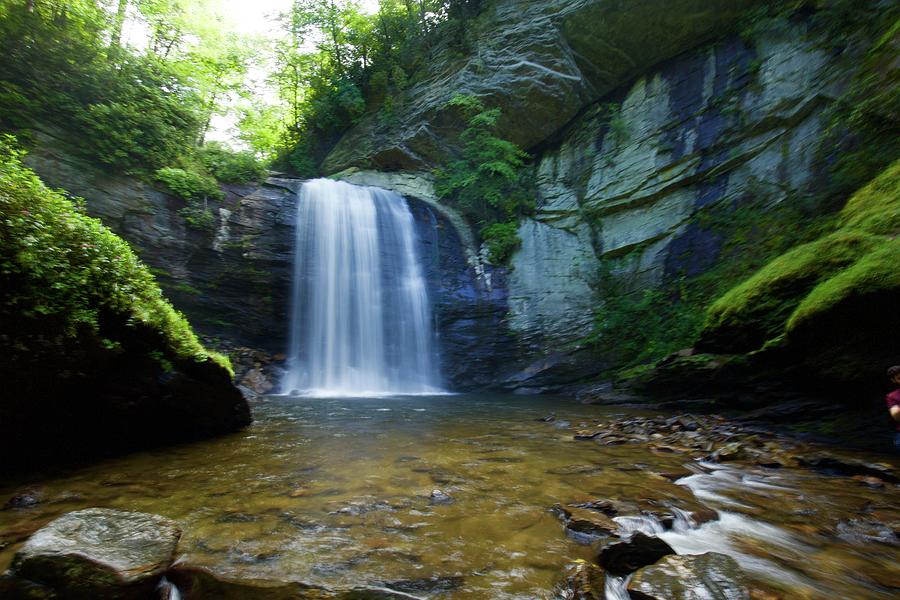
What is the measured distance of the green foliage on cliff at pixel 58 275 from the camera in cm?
282

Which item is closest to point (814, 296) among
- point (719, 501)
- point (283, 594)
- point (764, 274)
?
point (764, 274)

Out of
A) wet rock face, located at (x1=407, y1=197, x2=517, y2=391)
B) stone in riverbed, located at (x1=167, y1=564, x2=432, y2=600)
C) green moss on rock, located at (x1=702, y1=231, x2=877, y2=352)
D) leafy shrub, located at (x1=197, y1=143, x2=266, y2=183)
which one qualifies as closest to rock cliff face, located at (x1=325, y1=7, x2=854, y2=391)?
wet rock face, located at (x1=407, y1=197, x2=517, y2=391)

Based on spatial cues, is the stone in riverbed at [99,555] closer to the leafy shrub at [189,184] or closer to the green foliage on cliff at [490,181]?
the leafy shrub at [189,184]

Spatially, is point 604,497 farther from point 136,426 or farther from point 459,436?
point 136,426

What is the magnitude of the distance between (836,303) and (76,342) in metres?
8.20

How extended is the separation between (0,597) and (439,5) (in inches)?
927

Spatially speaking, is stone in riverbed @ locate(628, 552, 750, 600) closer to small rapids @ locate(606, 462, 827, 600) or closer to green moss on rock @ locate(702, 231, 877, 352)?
small rapids @ locate(606, 462, 827, 600)

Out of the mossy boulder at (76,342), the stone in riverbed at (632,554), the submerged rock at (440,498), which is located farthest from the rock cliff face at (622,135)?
the stone in riverbed at (632,554)

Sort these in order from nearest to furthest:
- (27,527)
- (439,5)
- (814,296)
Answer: (27,527) < (814,296) < (439,5)

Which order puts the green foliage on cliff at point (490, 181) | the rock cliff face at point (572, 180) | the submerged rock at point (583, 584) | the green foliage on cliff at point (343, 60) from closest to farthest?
the submerged rock at point (583, 584)
the rock cliff face at point (572, 180)
the green foliage on cliff at point (490, 181)
the green foliage on cliff at point (343, 60)

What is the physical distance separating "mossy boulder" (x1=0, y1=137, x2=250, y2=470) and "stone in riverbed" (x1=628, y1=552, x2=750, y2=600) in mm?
4287

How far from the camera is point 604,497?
10.2 feet

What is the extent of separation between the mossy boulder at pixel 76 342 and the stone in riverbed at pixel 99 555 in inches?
73.4

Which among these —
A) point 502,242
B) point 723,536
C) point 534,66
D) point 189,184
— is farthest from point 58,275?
point 534,66
